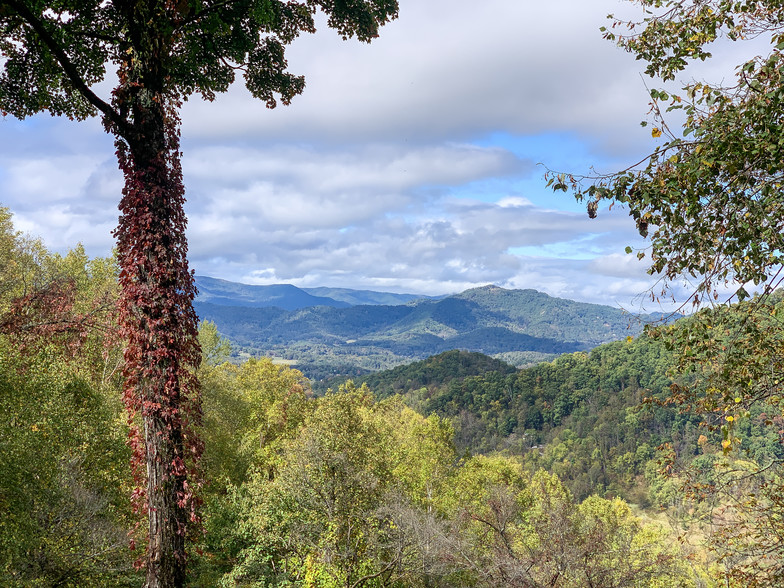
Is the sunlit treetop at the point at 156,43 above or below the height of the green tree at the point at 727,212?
above

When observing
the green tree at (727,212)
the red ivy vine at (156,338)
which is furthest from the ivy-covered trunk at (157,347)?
the green tree at (727,212)

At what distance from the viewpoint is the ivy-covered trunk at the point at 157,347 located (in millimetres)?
4727

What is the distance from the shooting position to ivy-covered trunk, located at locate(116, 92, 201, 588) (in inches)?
186

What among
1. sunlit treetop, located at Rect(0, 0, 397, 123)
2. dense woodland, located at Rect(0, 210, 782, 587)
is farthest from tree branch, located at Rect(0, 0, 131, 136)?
dense woodland, located at Rect(0, 210, 782, 587)

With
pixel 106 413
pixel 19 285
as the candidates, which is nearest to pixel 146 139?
pixel 106 413

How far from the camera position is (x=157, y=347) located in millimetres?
4750

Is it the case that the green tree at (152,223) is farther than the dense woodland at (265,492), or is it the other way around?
the dense woodland at (265,492)

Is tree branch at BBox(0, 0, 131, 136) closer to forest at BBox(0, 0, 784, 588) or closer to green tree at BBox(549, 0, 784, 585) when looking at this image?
forest at BBox(0, 0, 784, 588)

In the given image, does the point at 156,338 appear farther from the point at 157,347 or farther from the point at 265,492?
the point at 265,492

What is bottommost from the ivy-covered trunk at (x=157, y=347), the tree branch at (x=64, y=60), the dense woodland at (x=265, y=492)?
the dense woodland at (x=265, y=492)

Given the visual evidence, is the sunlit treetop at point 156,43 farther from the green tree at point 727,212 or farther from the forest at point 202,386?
the green tree at point 727,212

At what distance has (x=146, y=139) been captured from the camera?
4934 mm

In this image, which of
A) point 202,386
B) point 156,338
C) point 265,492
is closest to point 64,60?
point 156,338

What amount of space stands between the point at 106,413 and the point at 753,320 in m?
15.0
